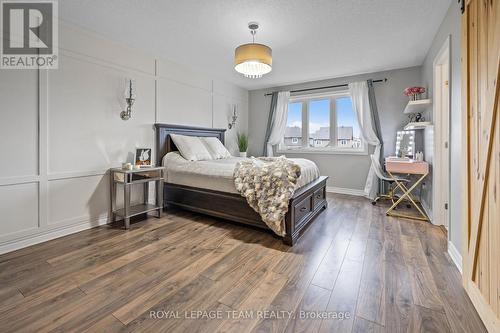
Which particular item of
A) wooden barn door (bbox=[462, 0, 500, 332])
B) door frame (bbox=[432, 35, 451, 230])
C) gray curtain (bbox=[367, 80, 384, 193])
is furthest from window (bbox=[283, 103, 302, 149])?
wooden barn door (bbox=[462, 0, 500, 332])

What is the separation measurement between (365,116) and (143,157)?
400 cm

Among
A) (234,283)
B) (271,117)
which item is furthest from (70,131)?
(271,117)

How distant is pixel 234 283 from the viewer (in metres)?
1.74

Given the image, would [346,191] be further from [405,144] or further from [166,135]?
[166,135]

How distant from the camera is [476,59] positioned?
153cm

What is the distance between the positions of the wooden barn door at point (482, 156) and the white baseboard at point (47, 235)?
12.0 feet

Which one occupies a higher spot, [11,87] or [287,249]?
[11,87]

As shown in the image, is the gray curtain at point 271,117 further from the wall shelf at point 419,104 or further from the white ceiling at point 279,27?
the wall shelf at point 419,104

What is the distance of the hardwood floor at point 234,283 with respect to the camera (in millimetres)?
1348

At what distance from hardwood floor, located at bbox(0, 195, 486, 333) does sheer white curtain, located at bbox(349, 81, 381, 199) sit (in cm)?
183

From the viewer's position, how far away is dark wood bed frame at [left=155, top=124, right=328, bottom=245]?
252 centimetres

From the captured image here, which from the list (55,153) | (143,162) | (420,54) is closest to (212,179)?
(143,162)

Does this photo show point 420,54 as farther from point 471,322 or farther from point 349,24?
point 471,322

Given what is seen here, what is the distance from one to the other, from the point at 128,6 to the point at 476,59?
2960mm
